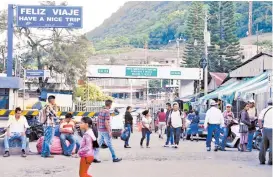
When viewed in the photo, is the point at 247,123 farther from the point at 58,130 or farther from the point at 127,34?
the point at 127,34

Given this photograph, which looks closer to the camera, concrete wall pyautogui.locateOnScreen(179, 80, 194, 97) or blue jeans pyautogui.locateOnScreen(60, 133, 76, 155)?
blue jeans pyautogui.locateOnScreen(60, 133, 76, 155)

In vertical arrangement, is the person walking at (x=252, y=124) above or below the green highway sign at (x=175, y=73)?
below

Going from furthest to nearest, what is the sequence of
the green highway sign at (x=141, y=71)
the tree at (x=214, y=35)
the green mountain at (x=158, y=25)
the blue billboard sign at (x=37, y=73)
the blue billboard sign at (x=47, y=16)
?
the green mountain at (x=158, y=25)
the tree at (x=214, y=35)
the green highway sign at (x=141, y=71)
the blue billboard sign at (x=37, y=73)
the blue billboard sign at (x=47, y=16)

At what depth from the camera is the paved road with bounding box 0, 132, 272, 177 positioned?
12548 mm

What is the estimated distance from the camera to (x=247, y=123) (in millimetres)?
18891

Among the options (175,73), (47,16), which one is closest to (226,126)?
(47,16)

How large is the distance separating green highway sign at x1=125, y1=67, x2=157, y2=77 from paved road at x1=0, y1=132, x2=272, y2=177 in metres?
40.1

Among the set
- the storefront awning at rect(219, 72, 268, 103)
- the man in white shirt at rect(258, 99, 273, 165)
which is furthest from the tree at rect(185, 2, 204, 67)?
the man in white shirt at rect(258, 99, 273, 165)

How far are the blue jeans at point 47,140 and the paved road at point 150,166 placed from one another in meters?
0.24

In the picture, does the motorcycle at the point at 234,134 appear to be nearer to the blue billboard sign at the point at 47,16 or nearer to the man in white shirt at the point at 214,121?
the man in white shirt at the point at 214,121

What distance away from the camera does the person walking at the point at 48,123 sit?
16344 millimetres

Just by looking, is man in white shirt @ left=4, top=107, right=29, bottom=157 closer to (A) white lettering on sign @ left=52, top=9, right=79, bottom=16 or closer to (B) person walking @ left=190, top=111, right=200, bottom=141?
(B) person walking @ left=190, top=111, right=200, bottom=141

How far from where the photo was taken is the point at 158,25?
6319 inches

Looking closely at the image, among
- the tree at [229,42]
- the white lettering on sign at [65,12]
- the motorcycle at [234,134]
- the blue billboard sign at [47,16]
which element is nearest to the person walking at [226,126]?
the motorcycle at [234,134]
